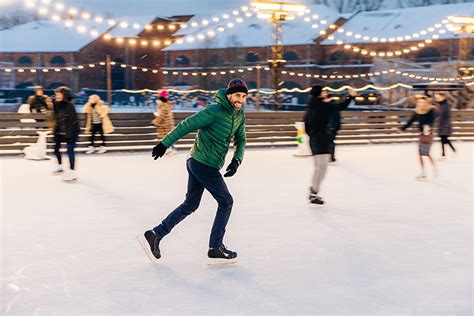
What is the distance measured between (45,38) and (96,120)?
3700 cm

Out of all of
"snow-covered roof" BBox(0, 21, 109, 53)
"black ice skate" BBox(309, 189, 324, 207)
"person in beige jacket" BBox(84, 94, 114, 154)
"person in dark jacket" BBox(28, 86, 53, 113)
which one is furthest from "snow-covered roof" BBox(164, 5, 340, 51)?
"black ice skate" BBox(309, 189, 324, 207)

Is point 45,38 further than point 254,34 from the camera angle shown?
Yes

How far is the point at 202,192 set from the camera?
449cm

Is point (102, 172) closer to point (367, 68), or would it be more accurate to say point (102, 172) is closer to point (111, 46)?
point (367, 68)

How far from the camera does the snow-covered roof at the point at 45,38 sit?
149 ft

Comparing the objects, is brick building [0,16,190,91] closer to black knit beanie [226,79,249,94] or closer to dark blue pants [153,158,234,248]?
dark blue pants [153,158,234,248]

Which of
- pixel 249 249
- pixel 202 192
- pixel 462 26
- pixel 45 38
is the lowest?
pixel 249 249

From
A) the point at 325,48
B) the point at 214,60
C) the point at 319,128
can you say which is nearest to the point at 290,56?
the point at 325,48

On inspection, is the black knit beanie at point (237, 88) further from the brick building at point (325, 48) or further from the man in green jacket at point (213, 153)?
the brick building at point (325, 48)

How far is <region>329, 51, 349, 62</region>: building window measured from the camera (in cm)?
4108

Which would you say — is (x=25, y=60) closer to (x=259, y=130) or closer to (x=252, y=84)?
(x=252, y=84)

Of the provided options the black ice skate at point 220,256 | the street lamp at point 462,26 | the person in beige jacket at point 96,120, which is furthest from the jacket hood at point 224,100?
the street lamp at point 462,26

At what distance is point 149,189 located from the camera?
27.9ft

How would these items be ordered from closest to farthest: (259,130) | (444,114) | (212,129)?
(212,129) < (444,114) < (259,130)
